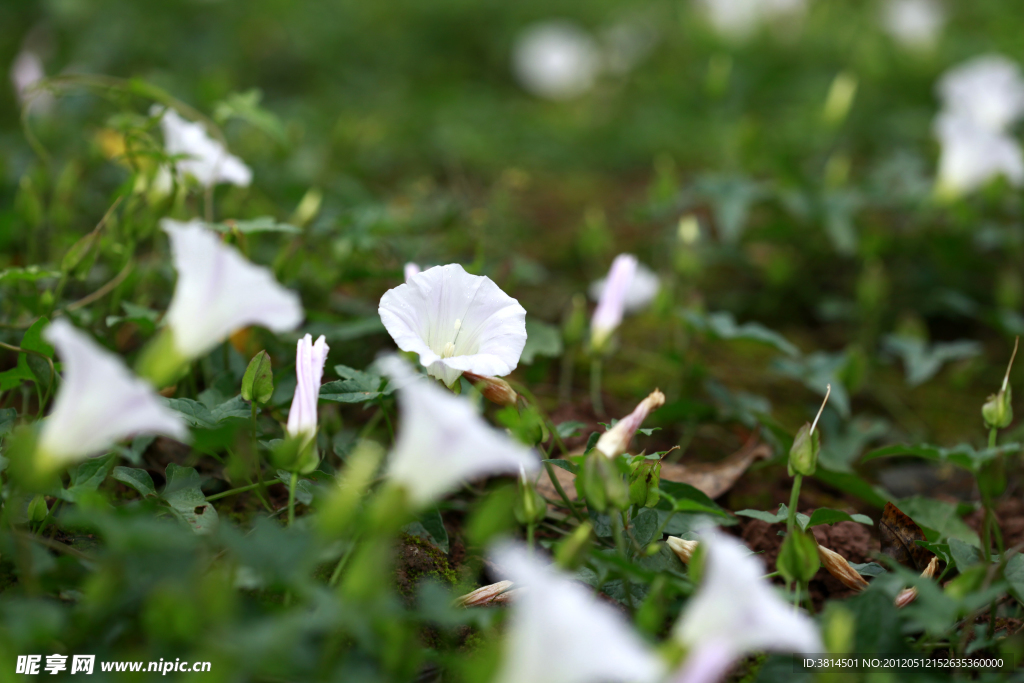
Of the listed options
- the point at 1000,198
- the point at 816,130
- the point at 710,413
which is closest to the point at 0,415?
the point at 710,413

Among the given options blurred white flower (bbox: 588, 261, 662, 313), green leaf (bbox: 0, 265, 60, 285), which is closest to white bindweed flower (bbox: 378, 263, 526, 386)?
green leaf (bbox: 0, 265, 60, 285)

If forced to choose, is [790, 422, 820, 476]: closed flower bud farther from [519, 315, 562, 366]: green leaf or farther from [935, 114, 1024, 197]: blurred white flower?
[935, 114, 1024, 197]: blurred white flower

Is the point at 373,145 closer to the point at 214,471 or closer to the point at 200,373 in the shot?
the point at 200,373

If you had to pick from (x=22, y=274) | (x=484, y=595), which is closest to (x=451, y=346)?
(x=484, y=595)

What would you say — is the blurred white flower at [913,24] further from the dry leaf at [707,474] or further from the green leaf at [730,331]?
the dry leaf at [707,474]

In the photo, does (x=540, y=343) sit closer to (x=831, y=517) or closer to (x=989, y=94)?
(x=831, y=517)

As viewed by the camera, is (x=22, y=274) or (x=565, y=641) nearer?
(x=565, y=641)

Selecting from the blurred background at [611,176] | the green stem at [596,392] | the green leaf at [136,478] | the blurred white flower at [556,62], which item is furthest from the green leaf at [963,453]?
the blurred white flower at [556,62]
